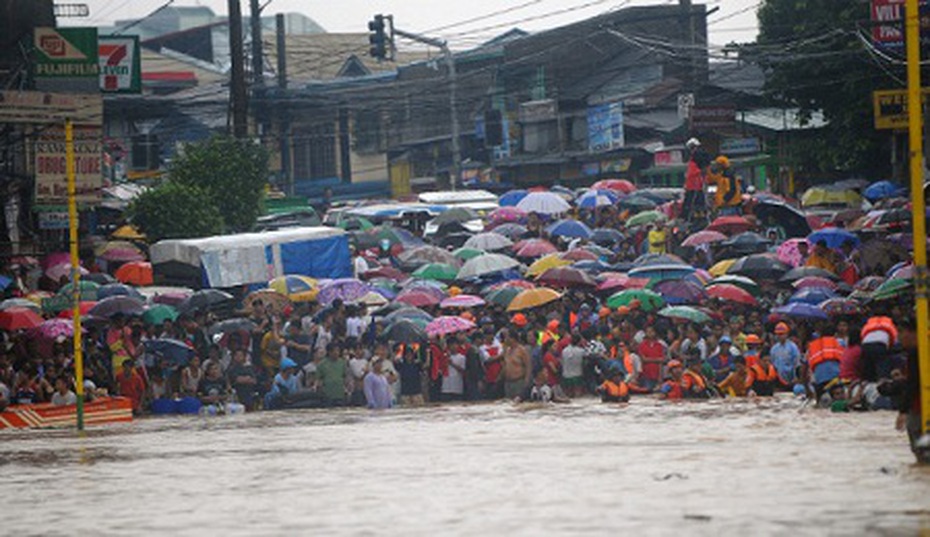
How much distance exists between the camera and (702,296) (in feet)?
99.7

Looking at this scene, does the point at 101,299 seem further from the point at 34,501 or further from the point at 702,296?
the point at 34,501

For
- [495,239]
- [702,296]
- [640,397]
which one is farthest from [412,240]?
[640,397]

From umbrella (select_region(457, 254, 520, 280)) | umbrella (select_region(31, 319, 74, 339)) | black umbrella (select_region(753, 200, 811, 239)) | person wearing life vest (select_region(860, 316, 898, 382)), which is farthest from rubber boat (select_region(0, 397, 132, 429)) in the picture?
black umbrella (select_region(753, 200, 811, 239))

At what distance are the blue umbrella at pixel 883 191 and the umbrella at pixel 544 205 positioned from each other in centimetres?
809

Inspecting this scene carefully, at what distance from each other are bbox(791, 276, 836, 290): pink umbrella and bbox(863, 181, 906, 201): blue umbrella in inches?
385

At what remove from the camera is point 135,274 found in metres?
38.6

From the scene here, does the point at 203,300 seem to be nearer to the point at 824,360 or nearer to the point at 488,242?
the point at 488,242

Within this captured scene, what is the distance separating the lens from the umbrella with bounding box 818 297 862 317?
Answer: 85.4 feet

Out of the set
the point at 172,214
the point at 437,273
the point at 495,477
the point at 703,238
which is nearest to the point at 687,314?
the point at 703,238

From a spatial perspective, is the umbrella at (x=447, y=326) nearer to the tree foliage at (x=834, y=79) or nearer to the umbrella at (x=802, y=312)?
the umbrella at (x=802, y=312)

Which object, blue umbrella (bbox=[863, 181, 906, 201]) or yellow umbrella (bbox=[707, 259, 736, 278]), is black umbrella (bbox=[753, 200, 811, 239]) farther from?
yellow umbrella (bbox=[707, 259, 736, 278])

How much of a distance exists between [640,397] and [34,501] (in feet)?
42.8

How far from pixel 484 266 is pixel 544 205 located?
29.8 feet

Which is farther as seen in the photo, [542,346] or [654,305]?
[654,305]
